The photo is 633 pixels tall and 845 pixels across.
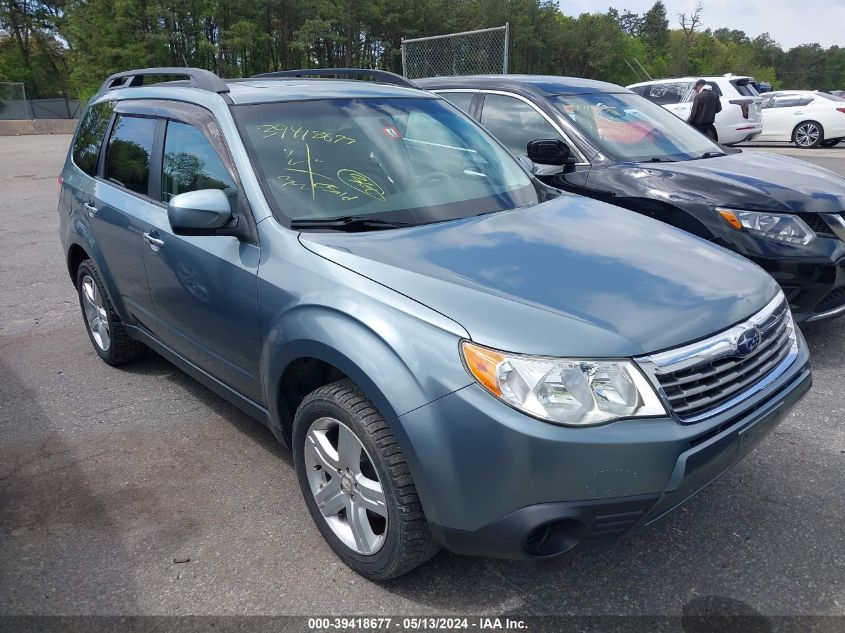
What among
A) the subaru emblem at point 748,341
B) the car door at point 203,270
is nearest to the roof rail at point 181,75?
the car door at point 203,270

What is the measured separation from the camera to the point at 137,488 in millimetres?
3102

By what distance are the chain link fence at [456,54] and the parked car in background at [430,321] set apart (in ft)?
31.2

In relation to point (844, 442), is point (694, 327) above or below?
above

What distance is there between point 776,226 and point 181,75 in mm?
3423

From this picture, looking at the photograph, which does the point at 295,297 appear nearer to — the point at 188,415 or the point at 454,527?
the point at 454,527

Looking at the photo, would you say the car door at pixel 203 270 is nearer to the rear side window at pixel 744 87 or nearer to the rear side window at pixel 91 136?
the rear side window at pixel 91 136

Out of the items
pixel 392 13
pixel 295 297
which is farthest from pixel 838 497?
pixel 392 13

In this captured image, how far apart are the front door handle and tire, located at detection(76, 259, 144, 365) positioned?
928 millimetres

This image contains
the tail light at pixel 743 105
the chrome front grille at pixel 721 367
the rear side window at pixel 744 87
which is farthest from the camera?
the rear side window at pixel 744 87

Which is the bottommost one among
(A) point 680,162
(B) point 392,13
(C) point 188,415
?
(C) point 188,415

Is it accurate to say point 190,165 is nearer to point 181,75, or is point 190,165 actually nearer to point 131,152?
point 181,75

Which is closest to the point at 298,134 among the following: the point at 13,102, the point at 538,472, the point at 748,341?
the point at 538,472

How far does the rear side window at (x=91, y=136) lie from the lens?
418 centimetres

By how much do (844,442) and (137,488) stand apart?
333 cm
